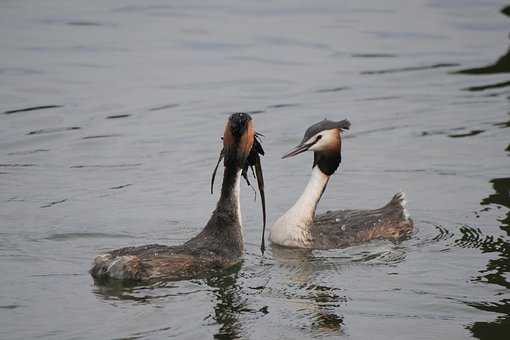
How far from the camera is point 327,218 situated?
12.5 meters

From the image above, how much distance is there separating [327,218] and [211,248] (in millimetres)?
2004

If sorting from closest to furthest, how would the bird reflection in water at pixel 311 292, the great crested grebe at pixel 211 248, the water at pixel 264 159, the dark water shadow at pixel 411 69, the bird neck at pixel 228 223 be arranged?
the bird reflection in water at pixel 311 292 → the water at pixel 264 159 → the great crested grebe at pixel 211 248 → the bird neck at pixel 228 223 → the dark water shadow at pixel 411 69

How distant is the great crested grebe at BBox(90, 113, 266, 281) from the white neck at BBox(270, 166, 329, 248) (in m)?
0.73

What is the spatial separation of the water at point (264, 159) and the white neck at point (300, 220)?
0.27 meters

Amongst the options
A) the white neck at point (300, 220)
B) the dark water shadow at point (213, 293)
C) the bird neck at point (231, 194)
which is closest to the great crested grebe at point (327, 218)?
the white neck at point (300, 220)

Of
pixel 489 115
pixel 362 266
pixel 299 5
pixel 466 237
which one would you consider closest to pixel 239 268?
pixel 362 266

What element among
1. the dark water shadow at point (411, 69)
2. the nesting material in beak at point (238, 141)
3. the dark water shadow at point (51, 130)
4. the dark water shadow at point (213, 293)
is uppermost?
the nesting material in beak at point (238, 141)

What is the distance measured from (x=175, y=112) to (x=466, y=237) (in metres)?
6.68

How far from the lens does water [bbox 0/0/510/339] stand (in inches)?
385

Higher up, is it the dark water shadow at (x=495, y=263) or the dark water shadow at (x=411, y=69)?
the dark water shadow at (x=411, y=69)

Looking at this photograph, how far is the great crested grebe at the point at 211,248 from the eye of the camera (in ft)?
33.3

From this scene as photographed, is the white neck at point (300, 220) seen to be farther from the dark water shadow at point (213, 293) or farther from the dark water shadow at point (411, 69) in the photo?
the dark water shadow at point (411, 69)

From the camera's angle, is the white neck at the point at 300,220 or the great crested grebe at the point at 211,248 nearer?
the great crested grebe at the point at 211,248

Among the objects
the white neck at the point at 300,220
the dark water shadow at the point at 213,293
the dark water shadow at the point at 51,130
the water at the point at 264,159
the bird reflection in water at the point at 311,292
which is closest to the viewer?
the dark water shadow at the point at 213,293
